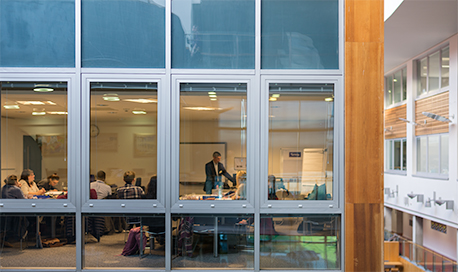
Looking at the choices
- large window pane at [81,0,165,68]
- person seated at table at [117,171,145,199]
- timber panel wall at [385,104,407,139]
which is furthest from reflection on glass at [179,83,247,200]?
timber panel wall at [385,104,407,139]

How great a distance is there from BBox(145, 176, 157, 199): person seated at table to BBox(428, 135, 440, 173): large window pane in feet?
55.9

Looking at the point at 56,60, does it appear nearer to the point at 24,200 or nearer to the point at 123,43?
the point at 123,43

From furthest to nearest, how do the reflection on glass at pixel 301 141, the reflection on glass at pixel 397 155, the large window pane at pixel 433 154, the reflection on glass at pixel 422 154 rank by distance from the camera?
the reflection on glass at pixel 397 155 < the reflection on glass at pixel 422 154 < the large window pane at pixel 433 154 < the reflection on glass at pixel 301 141

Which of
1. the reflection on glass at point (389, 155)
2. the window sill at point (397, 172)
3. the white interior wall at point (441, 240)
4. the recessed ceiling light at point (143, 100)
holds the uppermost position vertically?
the recessed ceiling light at point (143, 100)

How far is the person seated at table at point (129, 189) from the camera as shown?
471 cm

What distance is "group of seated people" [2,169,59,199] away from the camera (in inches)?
187

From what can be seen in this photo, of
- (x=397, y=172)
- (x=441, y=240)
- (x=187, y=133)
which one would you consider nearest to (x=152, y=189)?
(x=187, y=133)

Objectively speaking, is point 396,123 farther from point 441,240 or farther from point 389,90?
point 441,240

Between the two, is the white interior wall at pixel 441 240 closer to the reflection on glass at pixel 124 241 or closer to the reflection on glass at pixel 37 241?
the reflection on glass at pixel 124 241

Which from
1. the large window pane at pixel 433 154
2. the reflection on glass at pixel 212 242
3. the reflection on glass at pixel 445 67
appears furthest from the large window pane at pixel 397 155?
the reflection on glass at pixel 212 242

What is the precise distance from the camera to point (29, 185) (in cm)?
477

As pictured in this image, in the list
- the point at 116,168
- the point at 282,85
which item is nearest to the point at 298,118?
the point at 282,85

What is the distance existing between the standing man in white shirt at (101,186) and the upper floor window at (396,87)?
69.5ft

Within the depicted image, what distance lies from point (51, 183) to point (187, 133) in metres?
1.99
